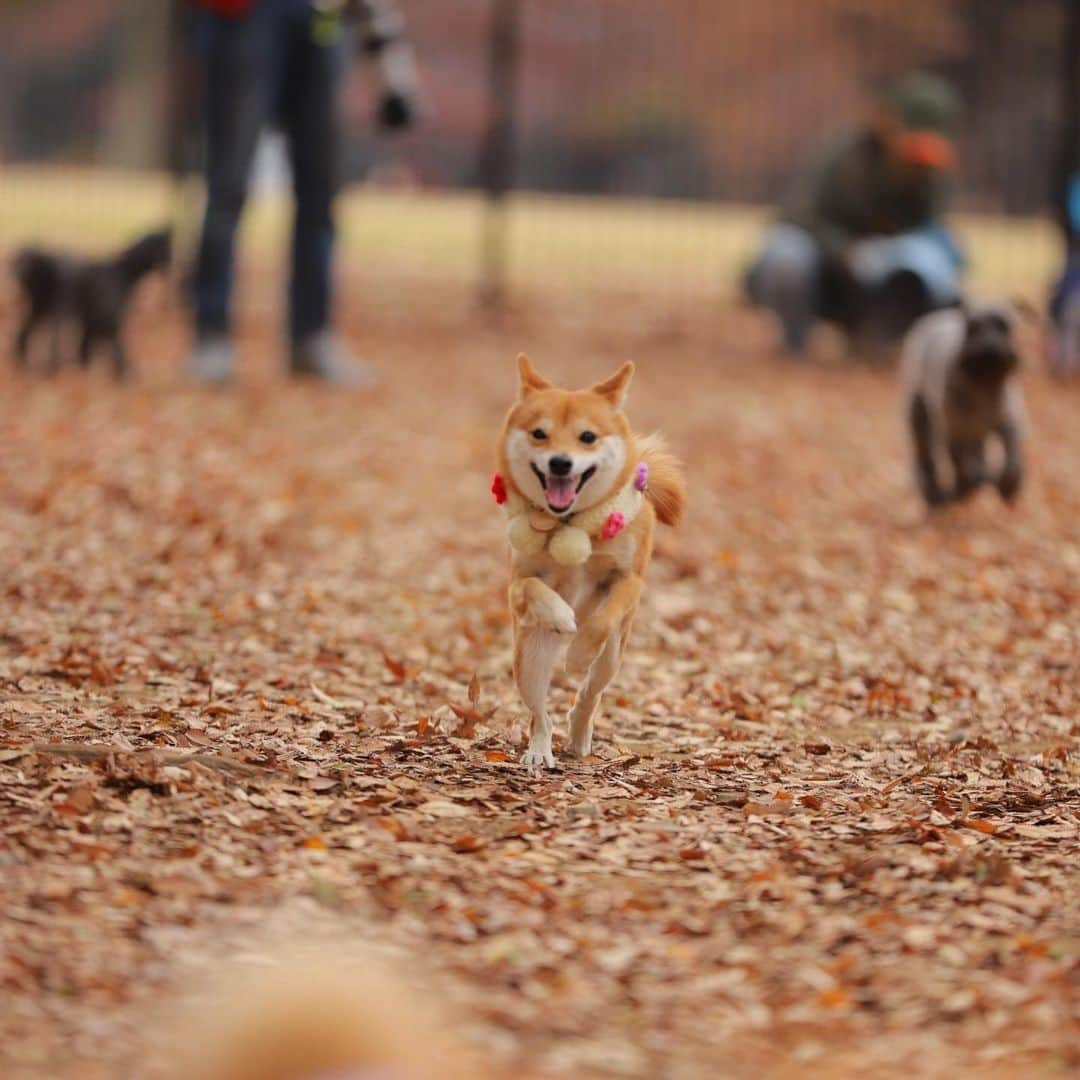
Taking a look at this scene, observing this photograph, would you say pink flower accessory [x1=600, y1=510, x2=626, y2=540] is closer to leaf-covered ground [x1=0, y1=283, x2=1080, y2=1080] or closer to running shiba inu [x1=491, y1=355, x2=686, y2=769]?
running shiba inu [x1=491, y1=355, x2=686, y2=769]

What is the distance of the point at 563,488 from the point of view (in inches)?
169

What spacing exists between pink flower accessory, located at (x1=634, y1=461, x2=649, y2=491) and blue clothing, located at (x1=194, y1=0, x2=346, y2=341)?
6062 mm

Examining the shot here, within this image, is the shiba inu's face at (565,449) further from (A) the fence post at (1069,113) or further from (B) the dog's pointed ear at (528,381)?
(A) the fence post at (1069,113)

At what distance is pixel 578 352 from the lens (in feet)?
44.1

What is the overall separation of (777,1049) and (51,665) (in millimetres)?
2780

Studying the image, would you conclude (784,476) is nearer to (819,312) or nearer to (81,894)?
(819,312)

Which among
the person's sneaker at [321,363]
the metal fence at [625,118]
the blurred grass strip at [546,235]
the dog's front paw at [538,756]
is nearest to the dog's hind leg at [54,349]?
the person's sneaker at [321,363]

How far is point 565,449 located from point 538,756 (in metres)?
0.80

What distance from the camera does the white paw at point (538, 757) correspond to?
4.63m

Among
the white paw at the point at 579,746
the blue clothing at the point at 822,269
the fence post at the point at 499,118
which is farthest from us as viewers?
the fence post at the point at 499,118

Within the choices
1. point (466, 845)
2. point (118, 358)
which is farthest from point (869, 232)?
point (466, 845)

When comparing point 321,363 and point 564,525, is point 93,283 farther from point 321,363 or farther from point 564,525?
Result: point 564,525

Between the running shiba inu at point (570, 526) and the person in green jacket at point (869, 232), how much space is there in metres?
9.01

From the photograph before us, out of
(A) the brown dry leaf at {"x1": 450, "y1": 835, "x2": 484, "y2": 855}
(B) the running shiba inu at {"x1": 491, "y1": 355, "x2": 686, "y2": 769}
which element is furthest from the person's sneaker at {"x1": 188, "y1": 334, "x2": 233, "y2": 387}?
(A) the brown dry leaf at {"x1": 450, "y1": 835, "x2": 484, "y2": 855}
